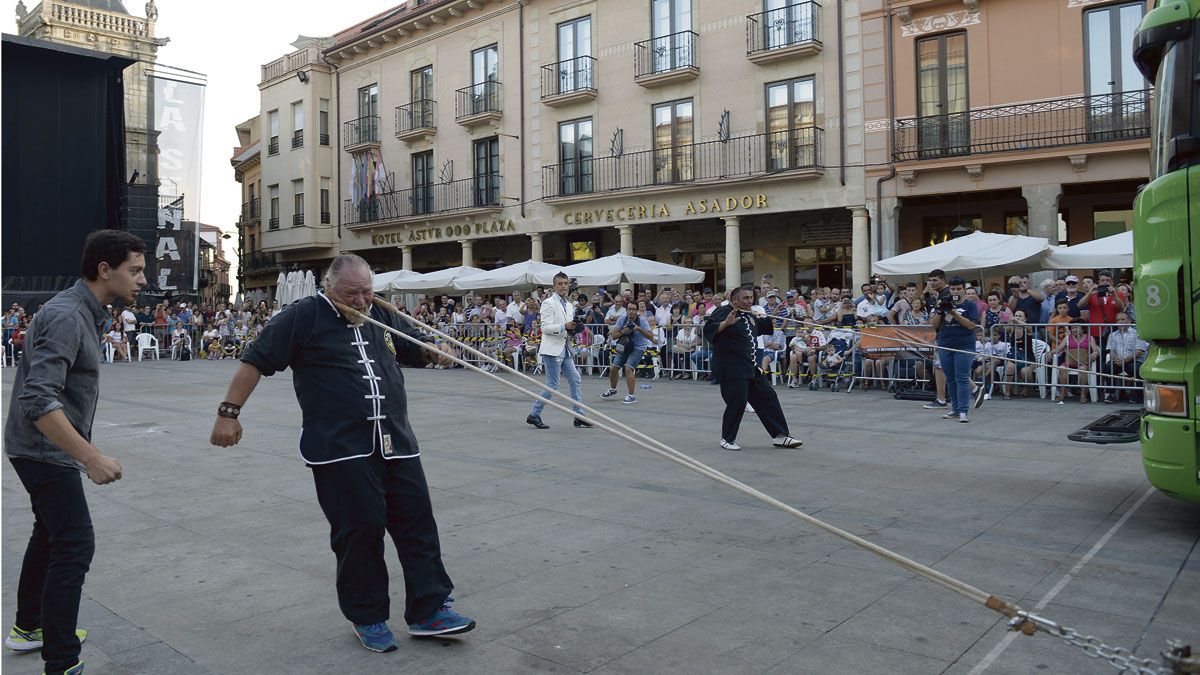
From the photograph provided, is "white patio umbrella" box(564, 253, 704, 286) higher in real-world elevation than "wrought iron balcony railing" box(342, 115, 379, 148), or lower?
lower

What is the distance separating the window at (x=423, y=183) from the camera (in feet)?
105

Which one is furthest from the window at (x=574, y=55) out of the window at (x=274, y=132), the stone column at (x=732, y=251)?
the window at (x=274, y=132)

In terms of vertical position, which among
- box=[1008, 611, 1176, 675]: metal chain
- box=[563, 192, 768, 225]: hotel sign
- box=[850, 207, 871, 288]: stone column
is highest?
box=[563, 192, 768, 225]: hotel sign

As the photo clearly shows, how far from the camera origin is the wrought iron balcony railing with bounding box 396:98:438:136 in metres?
31.6

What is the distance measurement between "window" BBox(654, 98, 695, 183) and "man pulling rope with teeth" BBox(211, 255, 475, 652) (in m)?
21.2

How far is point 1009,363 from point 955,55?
9.54m

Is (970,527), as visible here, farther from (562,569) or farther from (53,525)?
(53,525)

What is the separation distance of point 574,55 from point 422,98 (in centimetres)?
719

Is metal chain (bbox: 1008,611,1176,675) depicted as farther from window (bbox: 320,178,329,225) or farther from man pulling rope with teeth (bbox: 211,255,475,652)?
window (bbox: 320,178,329,225)

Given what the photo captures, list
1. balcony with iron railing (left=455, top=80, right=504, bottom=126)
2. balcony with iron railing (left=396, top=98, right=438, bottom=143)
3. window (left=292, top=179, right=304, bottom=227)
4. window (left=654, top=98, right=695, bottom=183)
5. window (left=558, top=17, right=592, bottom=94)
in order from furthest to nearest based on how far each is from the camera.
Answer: window (left=292, top=179, right=304, bottom=227)
balcony with iron railing (left=396, top=98, right=438, bottom=143)
balcony with iron railing (left=455, top=80, right=504, bottom=126)
window (left=558, top=17, right=592, bottom=94)
window (left=654, top=98, right=695, bottom=183)

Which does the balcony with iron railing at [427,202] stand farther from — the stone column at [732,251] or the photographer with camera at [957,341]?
the photographer with camera at [957,341]

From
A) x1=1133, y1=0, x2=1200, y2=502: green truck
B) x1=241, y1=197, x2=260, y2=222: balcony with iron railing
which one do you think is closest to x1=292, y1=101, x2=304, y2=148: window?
x1=241, y1=197, x2=260, y2=222: balcony with iron railing

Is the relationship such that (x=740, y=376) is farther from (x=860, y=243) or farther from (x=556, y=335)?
(x=860, y=243)

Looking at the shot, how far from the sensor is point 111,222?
31812mm
